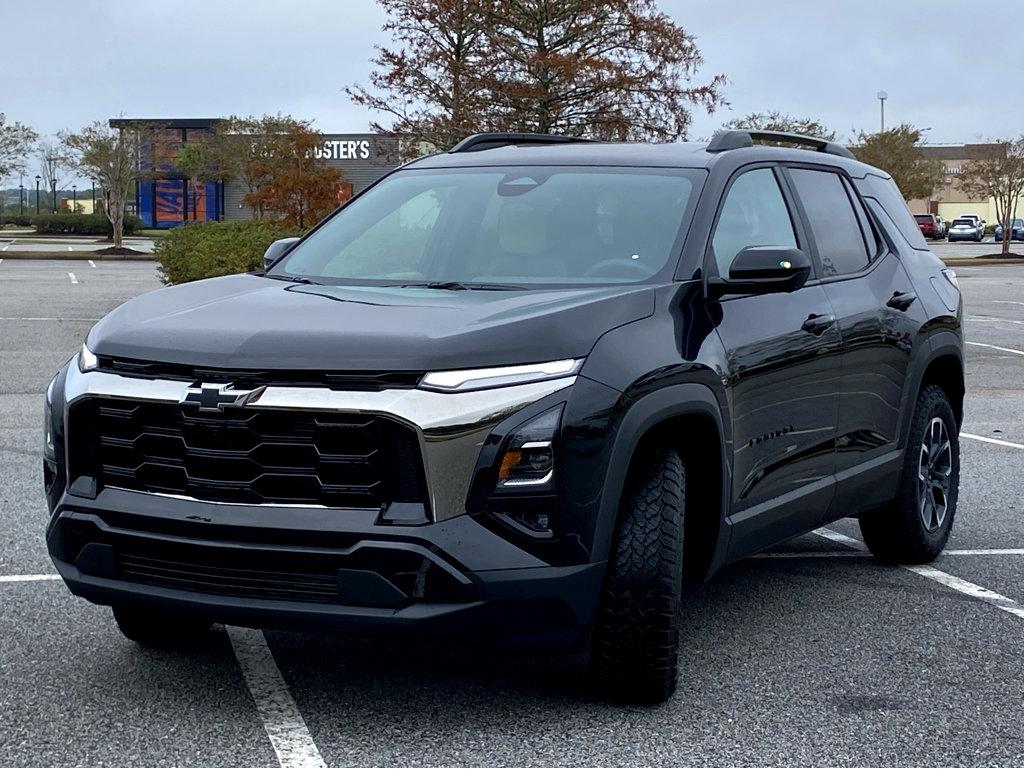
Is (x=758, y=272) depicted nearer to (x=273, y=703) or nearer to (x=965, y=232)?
(x=273, y=703)

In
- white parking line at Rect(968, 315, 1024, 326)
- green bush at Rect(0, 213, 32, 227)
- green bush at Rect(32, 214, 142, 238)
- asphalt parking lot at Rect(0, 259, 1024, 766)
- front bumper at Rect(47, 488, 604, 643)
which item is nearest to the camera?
Answer: front bumper at Rect(47, 488, 604, 643)

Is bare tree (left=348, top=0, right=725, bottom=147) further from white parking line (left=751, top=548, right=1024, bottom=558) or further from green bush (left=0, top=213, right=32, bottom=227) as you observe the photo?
green bush (left=0, top=213, right=32, bottom=227)

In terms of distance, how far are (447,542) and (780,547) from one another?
143 inches

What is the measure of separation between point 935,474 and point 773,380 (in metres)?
1.99

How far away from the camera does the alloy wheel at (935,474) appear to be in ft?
22.5

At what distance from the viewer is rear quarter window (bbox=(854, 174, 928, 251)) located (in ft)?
22.7

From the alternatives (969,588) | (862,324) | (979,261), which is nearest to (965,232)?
(979,261)

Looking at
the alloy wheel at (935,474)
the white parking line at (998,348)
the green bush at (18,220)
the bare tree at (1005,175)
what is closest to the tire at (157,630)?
the alloy wheel at (935,474)

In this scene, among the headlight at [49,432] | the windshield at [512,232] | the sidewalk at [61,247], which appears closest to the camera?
the headlight at [49,432]

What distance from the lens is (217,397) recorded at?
4223mm

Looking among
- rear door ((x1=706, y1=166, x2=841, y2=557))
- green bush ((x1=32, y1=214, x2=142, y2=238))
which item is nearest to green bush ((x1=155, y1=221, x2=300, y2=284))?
rear door ((x1=706, y1=166, x2=841, y2=557))

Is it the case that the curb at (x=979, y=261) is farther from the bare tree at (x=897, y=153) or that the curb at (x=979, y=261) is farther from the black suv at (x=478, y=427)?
the black suv at (x=478, y=427)

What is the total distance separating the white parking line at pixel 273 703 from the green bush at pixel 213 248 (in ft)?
53.9

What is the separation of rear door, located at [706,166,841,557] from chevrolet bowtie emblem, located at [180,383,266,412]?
168cm
